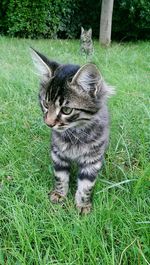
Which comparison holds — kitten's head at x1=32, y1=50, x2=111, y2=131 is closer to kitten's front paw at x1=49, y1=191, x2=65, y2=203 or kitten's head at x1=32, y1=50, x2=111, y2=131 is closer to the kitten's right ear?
the kitten's right ear

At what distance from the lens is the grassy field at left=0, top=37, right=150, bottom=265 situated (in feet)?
6.21

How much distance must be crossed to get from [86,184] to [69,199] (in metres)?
0.18

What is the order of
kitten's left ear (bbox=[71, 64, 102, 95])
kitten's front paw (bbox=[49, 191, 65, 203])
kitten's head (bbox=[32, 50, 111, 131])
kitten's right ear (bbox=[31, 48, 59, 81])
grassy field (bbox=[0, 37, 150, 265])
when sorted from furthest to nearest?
kitten's front paw (bbox=[49, 191, 65, 203]) < kitten's right ear (bbox=[31, 48, 59, 81]) < kitten's head (bbox=[32, 50, 111, 131]) < kitten's left ear (bbox=[71, 64, 102, 95]) < grassy field (bbox=[0, 37, 150, 265])

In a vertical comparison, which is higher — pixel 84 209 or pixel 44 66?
pixel 44 66

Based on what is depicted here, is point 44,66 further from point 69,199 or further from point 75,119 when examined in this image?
point 69,199

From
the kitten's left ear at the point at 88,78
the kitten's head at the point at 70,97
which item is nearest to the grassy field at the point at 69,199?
the kitten's head at the point at 70,97

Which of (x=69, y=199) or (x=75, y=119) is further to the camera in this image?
(x=69, y=199)

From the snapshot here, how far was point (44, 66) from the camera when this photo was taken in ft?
7.49

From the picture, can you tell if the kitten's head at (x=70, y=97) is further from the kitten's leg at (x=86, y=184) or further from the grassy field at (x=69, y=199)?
the grassy field at (x=69, y=199)

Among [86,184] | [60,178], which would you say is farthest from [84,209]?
[60,178]

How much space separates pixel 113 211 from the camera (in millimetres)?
2131

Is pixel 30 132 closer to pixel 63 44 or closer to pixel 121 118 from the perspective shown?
pixel 121 118

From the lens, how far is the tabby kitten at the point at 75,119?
7.07ft

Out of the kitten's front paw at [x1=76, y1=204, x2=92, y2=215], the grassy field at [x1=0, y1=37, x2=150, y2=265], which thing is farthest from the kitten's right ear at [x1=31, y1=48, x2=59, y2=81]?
the kitten's front paw at [x1=76, y1=204, x2=92, y2=215]
